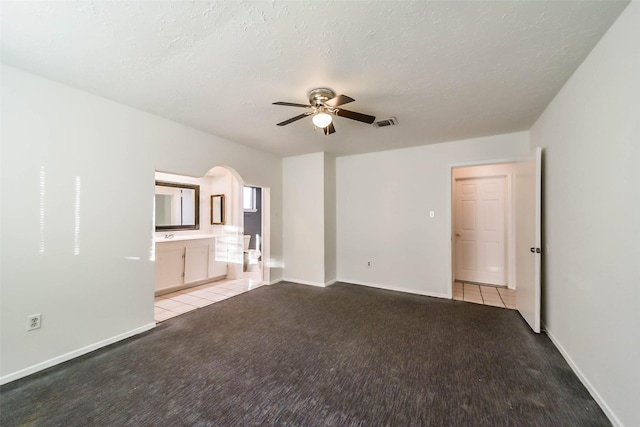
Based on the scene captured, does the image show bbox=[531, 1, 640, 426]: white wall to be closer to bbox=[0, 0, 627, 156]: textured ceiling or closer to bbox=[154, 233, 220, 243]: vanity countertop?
bbox=[0, 0, 627, 156]: textured ceiling

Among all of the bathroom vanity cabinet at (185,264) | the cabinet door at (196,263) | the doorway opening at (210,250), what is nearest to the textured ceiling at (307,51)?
the doorway opening at (210,250)

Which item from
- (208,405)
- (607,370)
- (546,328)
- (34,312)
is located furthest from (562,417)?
(34,312)

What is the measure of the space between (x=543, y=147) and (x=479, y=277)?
2.76 m

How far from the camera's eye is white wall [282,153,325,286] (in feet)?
14.8

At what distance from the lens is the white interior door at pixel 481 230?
4.50 m

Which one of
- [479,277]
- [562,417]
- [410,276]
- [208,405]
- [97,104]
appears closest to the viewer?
[562,417]

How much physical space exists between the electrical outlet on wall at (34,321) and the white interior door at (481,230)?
5746mm

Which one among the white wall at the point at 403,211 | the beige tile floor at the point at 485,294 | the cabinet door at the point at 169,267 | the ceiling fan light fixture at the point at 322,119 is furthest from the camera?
the cabinet door at the point at 169,267

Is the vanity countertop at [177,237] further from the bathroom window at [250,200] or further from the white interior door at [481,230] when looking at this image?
the white interior door at [481,230]

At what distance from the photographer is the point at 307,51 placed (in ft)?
5.70

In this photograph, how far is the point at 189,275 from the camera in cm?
440

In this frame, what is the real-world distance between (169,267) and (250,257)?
6.35 ft

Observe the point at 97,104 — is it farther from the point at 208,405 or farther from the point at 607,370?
the point at 607,370

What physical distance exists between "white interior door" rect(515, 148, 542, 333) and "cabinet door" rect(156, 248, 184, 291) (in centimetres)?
494
